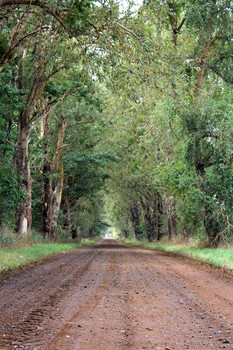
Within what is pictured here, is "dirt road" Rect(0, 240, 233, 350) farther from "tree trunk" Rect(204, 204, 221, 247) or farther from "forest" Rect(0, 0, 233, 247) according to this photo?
"tree trunk" Rect(204, 204, 221, 247)

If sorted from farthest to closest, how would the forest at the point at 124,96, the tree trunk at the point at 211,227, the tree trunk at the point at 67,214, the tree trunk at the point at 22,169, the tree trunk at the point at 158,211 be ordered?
the tree trunk at the point at 67,214 → the tree trunk at the point at 158,211 → the tree trunk at the point at 22,169 → the tree trunk at the point at 211,227 → the forest at the point at 124,96

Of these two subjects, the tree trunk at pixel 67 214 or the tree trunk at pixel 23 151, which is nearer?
the tree trunk at pixel 23 151

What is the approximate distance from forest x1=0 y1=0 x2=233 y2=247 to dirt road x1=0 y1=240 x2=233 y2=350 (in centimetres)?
541

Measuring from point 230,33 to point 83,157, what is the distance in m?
14.6

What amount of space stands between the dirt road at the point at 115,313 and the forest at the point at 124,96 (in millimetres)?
5413

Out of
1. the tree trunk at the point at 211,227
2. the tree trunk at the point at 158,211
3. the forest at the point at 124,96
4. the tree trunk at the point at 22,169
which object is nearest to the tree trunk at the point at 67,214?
the forest at the point at 124,96

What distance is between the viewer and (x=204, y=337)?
162 inches

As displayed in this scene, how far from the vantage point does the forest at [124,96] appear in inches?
372

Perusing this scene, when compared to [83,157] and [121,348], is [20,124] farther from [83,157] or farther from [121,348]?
[121,348]

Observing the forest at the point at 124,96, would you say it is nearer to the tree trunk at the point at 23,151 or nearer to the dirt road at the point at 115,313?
the tree trunk at the point at 23,151

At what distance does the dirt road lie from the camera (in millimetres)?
3912

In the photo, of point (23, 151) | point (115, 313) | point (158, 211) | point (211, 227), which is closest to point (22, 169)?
point (23, 151)

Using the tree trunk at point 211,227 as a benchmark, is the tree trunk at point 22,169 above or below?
above

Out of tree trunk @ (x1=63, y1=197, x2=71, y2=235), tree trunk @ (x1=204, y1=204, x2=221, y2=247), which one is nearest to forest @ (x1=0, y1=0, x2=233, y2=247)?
tree trunk @ (x1=204, y1=204, x2=221, y2=247)
